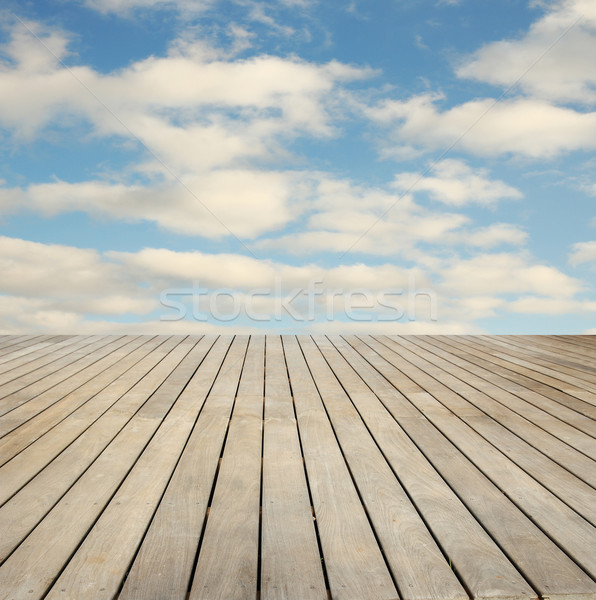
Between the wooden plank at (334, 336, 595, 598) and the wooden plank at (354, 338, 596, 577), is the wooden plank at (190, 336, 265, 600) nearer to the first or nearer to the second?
the wooden plank at (334, 336, 595, 598)

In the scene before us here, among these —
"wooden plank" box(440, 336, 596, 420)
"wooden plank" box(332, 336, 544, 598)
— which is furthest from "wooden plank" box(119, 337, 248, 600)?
"wooden plank" box(440, 336, 596, 420)

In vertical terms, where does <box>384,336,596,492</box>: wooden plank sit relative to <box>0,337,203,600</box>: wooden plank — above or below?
above

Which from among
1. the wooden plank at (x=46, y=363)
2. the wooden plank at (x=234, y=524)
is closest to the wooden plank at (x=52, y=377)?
the wooden plank at (x=46, y=363)

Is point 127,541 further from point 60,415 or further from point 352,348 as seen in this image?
point 352,348

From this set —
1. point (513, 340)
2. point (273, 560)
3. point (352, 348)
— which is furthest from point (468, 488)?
point (513, 340)

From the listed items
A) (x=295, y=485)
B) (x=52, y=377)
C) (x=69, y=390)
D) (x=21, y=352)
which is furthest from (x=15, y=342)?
(x=295, y=485)

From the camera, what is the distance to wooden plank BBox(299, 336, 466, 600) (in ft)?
3.67

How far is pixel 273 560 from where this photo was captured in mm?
1189

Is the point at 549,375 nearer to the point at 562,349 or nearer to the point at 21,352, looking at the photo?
the point at 562,349

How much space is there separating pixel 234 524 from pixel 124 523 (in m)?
0.28

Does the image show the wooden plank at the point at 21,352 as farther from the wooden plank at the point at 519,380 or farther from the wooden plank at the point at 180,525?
the wooden plank at the point at 519,380

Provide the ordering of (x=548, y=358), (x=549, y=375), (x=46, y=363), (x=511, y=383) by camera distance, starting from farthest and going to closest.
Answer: (x=548, y=358)
(x=46, y=363)
(x=549, y=375)
(x=511, y=383)

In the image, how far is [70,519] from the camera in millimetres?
1386

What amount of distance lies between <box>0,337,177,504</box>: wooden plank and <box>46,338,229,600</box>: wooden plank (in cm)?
21
